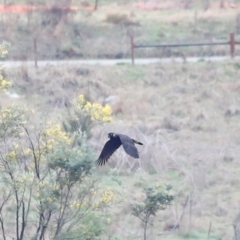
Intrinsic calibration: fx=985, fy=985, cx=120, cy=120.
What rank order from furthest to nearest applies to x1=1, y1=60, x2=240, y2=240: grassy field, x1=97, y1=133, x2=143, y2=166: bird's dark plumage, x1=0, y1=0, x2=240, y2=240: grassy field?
x1=0, y1=0, x2=240, y2=240: grassy field
x1=1, y1=60, x2=240, y2=240: grassy field
x1=97, y1=133, x2=143, y2=166: bird's dark plumage

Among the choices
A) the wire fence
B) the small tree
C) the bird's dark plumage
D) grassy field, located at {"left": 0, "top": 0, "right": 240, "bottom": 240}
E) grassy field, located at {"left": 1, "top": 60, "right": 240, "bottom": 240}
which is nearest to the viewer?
the bird's dark plumage

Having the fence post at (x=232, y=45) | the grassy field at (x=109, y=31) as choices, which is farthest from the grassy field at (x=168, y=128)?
the grassy field at (x=109, y=31)

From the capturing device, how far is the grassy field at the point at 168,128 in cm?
1574

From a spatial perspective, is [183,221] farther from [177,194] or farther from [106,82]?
[106,82]

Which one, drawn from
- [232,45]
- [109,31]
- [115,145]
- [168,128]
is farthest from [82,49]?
[115,145]

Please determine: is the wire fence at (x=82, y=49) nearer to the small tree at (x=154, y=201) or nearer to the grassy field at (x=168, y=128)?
the grassy field at (x=168, y=128)

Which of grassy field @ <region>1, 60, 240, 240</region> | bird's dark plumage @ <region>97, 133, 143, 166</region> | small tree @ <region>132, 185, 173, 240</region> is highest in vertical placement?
bird's dark plumage @ <region>97, 133, 143, 166</region>

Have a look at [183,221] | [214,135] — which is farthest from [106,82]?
[183,221]

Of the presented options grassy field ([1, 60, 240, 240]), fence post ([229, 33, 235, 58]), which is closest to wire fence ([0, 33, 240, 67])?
fence post ([229, 33, 235, 58])

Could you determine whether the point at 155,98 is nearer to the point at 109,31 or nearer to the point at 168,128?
the point at 168,128

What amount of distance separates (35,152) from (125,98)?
42.0 ft

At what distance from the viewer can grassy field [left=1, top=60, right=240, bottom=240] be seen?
15742 mm

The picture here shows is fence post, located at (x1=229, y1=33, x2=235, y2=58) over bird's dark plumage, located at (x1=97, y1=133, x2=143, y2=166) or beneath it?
beneath

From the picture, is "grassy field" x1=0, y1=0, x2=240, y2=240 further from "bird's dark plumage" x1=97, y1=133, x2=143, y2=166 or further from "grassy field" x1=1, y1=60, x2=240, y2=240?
"bird's dark plumage" x1=97, y1=133, x2=143, y2=166
